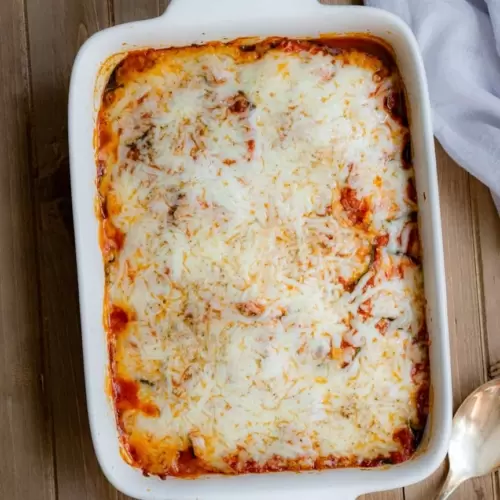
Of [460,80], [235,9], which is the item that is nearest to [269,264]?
[235,9]

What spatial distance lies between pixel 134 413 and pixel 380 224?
2.02ft

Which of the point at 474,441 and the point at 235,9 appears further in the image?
the point at 474,441

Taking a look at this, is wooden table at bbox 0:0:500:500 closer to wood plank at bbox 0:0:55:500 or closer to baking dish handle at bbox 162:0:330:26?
wood plank at bbox 0:0:55:500

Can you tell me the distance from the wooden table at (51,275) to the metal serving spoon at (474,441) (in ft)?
0.12

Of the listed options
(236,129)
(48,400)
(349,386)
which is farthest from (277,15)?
(48,400)

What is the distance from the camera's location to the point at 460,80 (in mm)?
1500

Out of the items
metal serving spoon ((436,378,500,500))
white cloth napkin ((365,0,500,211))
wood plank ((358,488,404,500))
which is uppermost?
white cloth napkin ((365,0,500,211))

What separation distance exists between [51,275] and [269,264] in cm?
54

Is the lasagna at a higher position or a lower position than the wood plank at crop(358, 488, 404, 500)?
higher

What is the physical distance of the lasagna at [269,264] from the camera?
1.34 meters

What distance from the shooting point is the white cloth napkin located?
1.50 m

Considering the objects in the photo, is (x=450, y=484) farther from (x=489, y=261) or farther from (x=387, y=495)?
(x=489, y=261)

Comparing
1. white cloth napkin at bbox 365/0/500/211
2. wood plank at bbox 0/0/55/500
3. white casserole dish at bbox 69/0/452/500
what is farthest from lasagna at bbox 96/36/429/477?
wood plank at bbox 0/0/55/500

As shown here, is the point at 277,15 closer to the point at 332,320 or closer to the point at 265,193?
the point at 265,193
